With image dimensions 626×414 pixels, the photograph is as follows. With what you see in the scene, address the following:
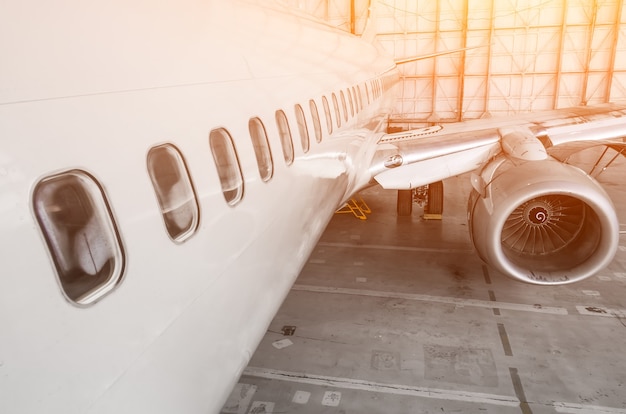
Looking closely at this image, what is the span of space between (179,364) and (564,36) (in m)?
22.9

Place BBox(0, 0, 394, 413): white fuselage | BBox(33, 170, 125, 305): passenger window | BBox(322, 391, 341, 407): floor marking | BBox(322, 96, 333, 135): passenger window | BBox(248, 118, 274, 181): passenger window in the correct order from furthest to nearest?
BBox(322, 96, 333, 135): passenger window < BBox(322, 391, 341, 407): floor marking < BBox(248, 118, 274, 181): passenger window < BBox(33, 170, 125, 305): passenger window < BBox(0, 0, 394, 413): white fuselage

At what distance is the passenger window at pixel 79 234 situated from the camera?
1.60 meters

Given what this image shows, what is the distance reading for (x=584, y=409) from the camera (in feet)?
17.1

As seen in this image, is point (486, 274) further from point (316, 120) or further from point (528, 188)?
point (316, 120)

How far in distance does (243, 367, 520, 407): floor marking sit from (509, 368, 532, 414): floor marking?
0.20 feet

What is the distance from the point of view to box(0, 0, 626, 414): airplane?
1.50m

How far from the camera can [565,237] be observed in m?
6.79

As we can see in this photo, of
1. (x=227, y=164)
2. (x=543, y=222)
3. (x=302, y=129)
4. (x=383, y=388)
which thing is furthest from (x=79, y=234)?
(x=543, y=222)

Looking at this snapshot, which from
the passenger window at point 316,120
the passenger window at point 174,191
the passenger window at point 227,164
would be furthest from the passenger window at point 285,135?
the passenger window at point 174,191

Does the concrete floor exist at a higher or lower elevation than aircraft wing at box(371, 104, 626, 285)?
lower

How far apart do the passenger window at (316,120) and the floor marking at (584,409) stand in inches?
154

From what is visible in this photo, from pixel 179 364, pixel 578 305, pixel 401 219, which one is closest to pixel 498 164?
pixel 578 305

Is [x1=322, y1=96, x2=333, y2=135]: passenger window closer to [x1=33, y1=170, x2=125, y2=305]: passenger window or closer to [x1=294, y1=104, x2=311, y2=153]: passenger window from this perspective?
[x1=294, y1=104, x2=311, y2=153]: passenger window

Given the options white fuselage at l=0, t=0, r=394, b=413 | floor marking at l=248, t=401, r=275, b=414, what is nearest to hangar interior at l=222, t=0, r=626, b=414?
floor marking at l=248, t=401, r=275, b=414
